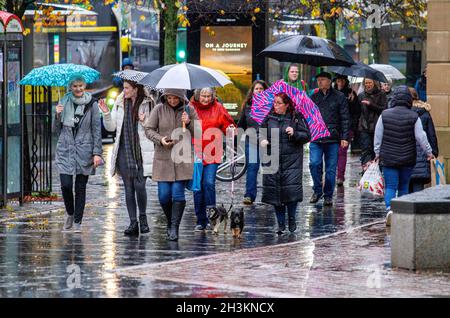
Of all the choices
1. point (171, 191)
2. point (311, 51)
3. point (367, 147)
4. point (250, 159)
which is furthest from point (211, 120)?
point (367, 147)

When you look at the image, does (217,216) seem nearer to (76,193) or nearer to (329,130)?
(76,193)

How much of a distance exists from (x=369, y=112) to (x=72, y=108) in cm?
722

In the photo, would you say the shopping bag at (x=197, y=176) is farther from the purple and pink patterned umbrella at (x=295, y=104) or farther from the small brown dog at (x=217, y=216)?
the purple and pink patterned umbrella at (x=295, y=104)

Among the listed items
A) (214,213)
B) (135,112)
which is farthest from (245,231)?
(135,112)

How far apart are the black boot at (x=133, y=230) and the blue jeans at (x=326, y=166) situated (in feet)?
13.8

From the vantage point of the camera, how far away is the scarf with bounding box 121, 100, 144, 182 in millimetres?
14016

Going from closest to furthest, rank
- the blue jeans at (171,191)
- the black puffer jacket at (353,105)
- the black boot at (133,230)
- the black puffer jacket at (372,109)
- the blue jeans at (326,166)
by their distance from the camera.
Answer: the blue jeans at (171,191) → the black boot at (133,230) → the blue jeans at (326,166) → the black puffer jacket at (372,109) → the black puffer jacket at (353,105)

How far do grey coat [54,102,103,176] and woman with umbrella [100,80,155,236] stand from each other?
0.24m

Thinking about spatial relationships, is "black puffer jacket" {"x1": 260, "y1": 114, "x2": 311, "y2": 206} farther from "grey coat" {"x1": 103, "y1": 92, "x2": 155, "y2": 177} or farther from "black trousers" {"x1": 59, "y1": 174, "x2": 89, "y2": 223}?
"black trousers" {"x1": 59, "y1": 174, "x2": 89, "y2": 223}

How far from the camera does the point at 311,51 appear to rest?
55.6 ft

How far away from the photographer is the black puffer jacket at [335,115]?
1783 centimetres

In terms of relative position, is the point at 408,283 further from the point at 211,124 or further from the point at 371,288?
the point at 211,124

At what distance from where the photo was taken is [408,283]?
416 inches

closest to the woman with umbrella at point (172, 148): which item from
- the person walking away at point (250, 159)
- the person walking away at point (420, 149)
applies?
the person walking away at point (420, 149)
